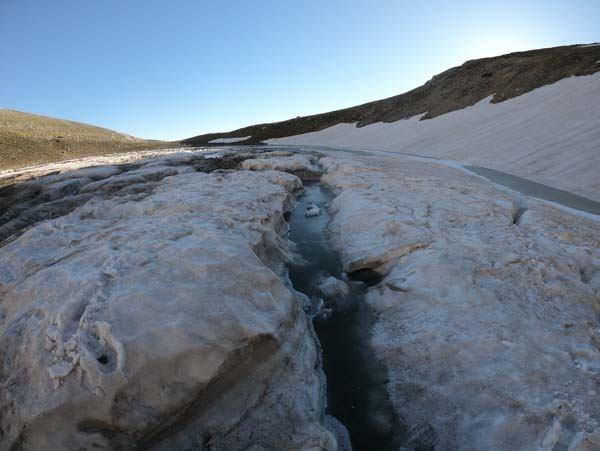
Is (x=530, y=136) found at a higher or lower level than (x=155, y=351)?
lower

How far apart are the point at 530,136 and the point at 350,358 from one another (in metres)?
14.9

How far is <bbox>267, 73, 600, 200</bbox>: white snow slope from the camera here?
425 inches

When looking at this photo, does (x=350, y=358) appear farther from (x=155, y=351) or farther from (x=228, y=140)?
(x=228, y=140)

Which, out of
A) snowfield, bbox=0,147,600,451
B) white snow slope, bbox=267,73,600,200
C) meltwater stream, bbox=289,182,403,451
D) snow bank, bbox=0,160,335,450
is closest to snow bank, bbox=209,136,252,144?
white snow slope, bbox=267,73,600,200

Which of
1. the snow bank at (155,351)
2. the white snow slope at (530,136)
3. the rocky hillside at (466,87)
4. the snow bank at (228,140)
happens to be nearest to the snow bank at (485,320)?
the snow bank at (155,351)

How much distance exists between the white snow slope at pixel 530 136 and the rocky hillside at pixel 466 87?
192 cm

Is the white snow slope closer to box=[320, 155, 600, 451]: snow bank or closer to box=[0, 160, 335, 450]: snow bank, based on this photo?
box=[320, 155, 600, 451]: snow bank

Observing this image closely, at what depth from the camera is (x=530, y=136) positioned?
1423cm

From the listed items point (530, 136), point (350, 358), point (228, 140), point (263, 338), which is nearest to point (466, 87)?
point (530, 136)

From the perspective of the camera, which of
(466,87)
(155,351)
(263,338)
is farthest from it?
(466,87)

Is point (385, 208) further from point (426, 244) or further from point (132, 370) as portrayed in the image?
point (132, 370)

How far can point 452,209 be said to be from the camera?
7.15 metres

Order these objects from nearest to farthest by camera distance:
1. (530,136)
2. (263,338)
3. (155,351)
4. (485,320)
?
(155,351) < (263,338) < (485,320) < (530,136)

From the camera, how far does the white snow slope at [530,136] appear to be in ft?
35.4
